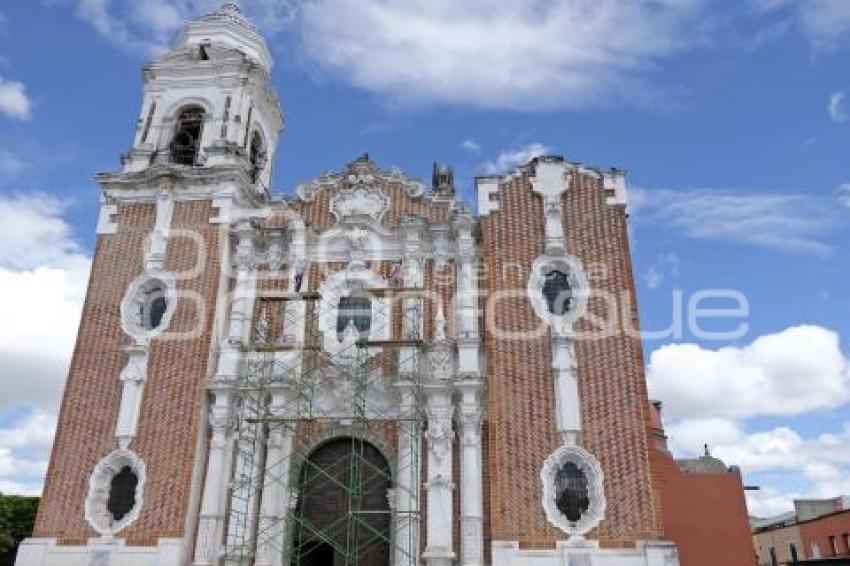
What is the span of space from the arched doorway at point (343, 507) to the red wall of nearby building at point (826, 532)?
29503mm

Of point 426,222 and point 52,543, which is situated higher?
point 426,222

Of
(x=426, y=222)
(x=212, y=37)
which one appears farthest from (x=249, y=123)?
(x=426, y=222)

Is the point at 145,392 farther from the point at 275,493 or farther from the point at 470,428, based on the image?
the point at 470,428

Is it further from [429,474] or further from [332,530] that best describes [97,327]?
[429,474]

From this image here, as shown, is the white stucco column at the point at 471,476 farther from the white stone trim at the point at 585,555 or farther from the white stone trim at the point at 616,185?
the white stone trim at the point at 616,185

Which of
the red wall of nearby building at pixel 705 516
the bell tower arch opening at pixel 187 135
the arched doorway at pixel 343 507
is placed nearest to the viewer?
the red wall of nearby building at pixel 705 516

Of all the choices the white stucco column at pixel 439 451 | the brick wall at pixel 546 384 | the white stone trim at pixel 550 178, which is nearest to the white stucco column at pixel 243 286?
the white stucco column at pixel 439 451

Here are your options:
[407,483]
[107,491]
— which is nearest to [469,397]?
[407,483]

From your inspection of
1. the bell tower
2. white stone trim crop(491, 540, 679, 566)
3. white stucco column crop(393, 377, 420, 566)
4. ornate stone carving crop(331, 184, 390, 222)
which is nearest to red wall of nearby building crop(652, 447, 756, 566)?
white stone trim crop(491, 540, 679, 566)

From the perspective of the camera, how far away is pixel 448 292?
68.3 ft

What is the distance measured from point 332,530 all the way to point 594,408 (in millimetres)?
7336

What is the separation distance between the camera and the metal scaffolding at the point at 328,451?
18.1 meters

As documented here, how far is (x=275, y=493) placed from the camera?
60.2 feet

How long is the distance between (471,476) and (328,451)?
404 cm
